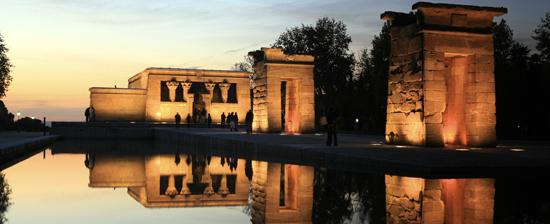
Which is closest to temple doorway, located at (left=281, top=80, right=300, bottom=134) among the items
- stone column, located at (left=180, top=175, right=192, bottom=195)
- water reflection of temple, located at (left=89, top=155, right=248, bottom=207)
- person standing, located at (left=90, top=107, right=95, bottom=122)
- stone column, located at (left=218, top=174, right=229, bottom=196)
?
water reflection of temple, located at (left=89, top=155, right=248, bottom=207)

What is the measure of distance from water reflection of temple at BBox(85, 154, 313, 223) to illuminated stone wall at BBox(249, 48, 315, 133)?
44.9ft

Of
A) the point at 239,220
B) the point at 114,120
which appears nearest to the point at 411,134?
the point at 239,220

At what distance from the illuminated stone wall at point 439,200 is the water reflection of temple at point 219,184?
45.9 inches

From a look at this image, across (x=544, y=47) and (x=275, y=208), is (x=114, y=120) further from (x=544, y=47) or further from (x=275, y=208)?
(x=275, y=208)

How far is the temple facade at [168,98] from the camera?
183 feet

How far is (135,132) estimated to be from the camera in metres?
40.8

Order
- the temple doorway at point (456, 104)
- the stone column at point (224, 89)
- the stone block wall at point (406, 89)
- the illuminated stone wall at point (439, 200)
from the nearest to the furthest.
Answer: the illuminated stone wall at point (439, 200) < the stone block wall at point (406, 89) < the temple doorway at point (456, 104) < the stone column at point (224, 89)

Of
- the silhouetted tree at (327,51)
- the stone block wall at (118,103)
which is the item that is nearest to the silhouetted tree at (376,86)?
the silhouetted tree at (327,51)

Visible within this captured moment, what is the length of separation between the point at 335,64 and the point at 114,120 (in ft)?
67.9

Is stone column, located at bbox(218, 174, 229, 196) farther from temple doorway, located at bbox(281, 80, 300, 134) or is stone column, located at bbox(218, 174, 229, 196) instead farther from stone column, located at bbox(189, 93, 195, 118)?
stone column, located at bbox(189, 93, 195, 118)

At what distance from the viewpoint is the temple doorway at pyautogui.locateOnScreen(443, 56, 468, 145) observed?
64.8 ft

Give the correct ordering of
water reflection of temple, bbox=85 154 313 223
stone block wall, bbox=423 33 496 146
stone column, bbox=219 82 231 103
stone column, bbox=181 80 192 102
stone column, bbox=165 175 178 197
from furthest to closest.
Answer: stone column, bbox=219 82 231 103 < stone column, bbox=181 80 192 102 < stone block wall, bbox=423 33 496 146 < stone column, bbox=165 175 178 197 < water reflection of temple, bbox=85 154 313 223

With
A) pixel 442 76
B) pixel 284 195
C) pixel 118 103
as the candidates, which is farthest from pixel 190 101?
pixel 284 195

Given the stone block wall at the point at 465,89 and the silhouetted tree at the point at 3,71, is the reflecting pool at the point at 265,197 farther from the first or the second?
the silhouetted tree at the point at 3,71
